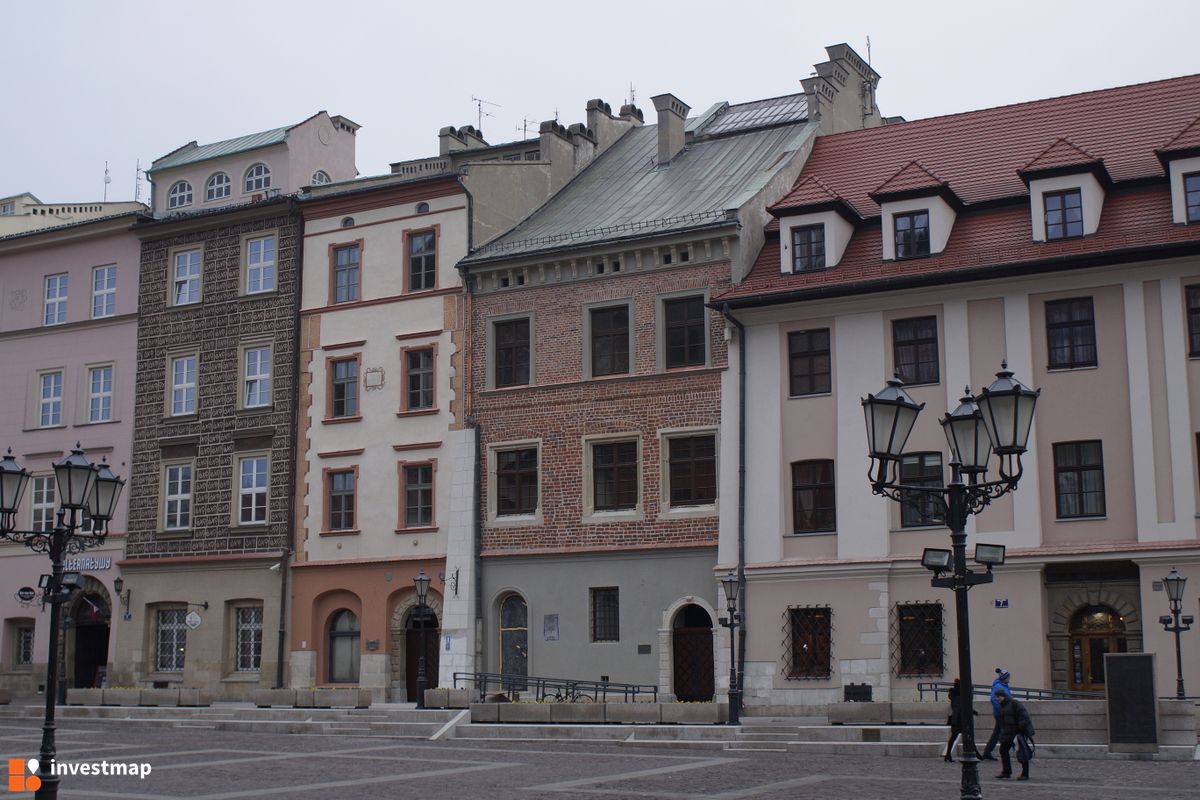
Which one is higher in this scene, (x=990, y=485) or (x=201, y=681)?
(x=990, y=485)

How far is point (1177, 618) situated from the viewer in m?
28.9

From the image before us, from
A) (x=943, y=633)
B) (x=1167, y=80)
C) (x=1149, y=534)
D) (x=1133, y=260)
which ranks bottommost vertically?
(x=943, y=633)

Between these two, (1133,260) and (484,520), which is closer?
(1133,260)

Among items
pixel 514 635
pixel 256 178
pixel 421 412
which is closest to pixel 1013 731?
pixel 514 635

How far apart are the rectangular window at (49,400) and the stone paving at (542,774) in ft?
63.7

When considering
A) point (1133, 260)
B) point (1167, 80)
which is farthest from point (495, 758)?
point (1167, 80)

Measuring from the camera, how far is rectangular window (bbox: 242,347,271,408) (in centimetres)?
4244

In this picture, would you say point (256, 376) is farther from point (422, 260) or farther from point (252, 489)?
point (422, 260)

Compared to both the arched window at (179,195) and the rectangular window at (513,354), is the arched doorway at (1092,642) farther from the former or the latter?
the arched window at (179,195)

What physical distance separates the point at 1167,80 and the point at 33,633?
3515 cm

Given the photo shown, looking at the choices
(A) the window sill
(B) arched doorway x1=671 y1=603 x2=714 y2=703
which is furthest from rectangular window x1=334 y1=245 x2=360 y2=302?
(B) arched doorway x1=671 y1=603 x2=714 y2=703

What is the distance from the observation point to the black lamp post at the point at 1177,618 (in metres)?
28.9

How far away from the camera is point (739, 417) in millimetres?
34812

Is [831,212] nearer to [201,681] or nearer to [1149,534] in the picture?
[1149,534]
